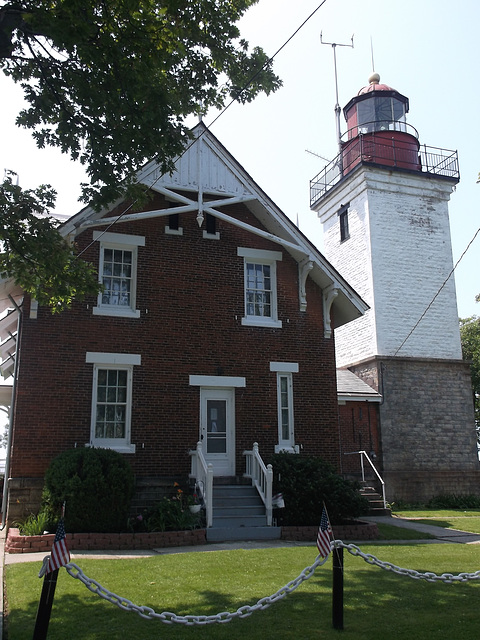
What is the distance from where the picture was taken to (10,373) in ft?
65.2

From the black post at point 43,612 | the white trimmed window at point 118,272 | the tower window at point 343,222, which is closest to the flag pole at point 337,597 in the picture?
the black post at point 43,612

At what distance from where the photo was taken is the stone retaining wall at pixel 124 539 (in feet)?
34.2

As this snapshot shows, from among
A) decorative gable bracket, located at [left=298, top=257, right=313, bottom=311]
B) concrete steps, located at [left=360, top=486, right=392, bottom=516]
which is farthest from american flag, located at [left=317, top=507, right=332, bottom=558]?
concrete steps, located at [left=360, top=486, right=392, bottom=516]

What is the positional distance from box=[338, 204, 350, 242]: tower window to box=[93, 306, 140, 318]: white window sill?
537 inches

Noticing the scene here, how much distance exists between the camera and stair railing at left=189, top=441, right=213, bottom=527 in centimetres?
1224

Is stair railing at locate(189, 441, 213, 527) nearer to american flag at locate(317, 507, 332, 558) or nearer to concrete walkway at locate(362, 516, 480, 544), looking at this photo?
concrete walkway at locate(362, 516, 480, 544)

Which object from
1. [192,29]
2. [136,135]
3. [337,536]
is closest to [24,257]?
[136,135]

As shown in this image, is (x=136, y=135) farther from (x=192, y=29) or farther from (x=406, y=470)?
(x=406, y=470)

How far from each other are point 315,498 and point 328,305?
566 centimetres

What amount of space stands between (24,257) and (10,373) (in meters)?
12.0

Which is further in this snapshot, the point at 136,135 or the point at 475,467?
the point at 475,467

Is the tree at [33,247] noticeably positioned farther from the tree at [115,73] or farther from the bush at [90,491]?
the bush at [90,491]

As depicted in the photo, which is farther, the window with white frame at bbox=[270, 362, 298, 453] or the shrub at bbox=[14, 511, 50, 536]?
the window with white frame at bbox=[270, 362, 298, 453]

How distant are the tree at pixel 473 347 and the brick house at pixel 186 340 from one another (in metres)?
18.8
